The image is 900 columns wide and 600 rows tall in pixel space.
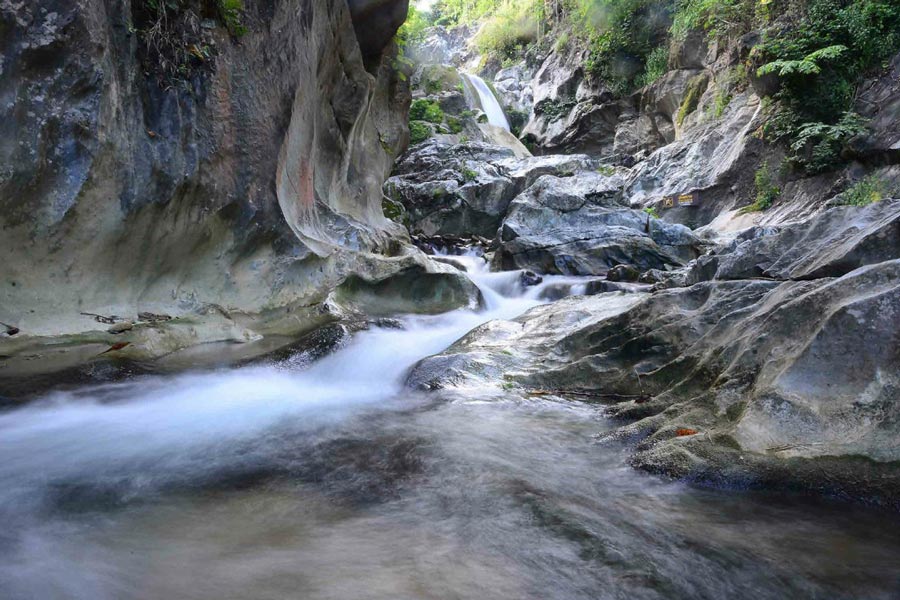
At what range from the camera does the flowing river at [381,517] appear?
1.73 metres

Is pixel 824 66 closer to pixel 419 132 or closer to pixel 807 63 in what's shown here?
pixel 807 63

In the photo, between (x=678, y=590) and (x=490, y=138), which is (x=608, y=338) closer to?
(x=678, y=590)

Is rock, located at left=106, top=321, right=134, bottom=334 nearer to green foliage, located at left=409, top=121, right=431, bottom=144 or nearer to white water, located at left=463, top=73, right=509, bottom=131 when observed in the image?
green foliage, located at left=409, top=121, right=431, bottom=144

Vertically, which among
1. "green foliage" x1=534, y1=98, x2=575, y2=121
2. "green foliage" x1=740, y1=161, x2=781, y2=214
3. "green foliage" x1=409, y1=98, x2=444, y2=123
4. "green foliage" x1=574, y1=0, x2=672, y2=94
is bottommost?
"green foliage" x1=740, y1=161, x2=781, y2=214

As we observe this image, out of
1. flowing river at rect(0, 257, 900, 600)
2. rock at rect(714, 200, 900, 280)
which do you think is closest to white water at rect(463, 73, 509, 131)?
rock at rect(714, 200, 900, 280)

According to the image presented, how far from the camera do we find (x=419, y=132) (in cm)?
1994

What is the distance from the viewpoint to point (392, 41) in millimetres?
9820

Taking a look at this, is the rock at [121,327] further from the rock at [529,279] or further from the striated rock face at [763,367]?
the rock at [529,279]

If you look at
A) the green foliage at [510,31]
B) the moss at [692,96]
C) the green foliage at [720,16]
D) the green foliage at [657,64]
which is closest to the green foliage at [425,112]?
the green foliage at [657,64]

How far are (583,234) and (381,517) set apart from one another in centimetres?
1107

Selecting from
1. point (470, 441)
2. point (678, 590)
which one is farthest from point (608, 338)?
point (678, 590)

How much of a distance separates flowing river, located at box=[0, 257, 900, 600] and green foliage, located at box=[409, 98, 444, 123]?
19.2 metres

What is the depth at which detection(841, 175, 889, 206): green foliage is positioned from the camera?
1080 centimetres

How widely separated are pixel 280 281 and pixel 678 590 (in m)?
5.27
